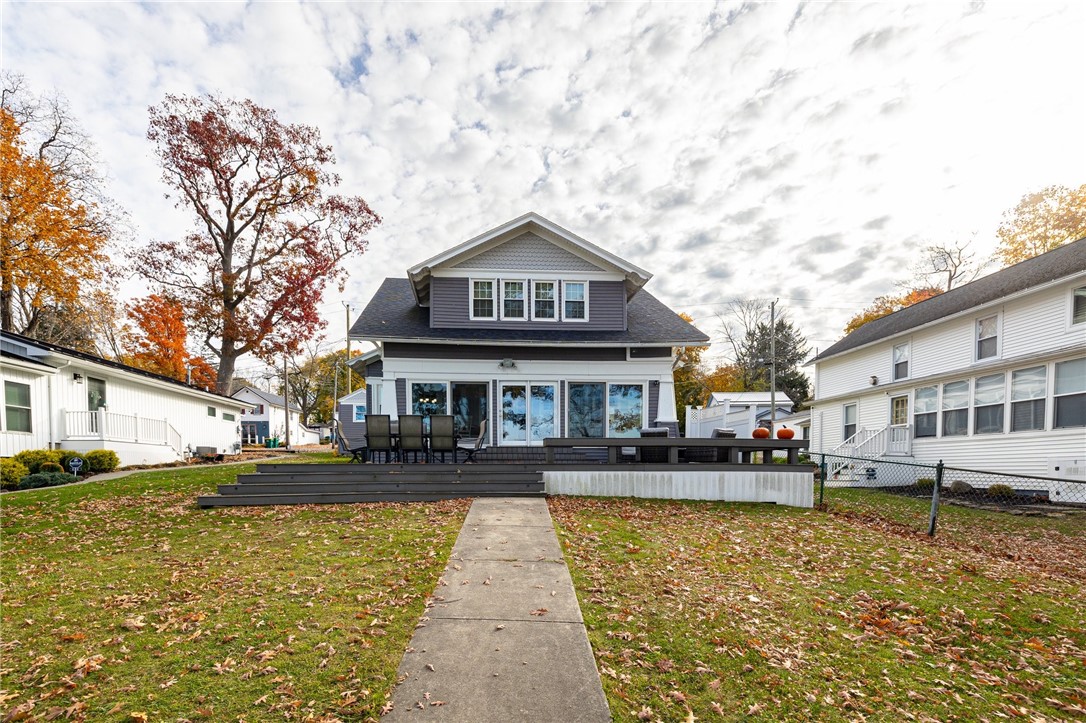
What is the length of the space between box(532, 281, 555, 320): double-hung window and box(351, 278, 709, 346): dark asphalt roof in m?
0.54

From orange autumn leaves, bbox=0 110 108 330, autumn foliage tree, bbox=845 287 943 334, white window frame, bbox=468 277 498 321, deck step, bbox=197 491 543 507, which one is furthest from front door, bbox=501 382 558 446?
autumn foliage tree, bbox=845 287 943 334

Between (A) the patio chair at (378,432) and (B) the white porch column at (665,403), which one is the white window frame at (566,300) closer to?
(B) the white porch column at (665,403)

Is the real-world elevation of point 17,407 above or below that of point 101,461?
above

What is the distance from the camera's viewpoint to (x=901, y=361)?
1711cm

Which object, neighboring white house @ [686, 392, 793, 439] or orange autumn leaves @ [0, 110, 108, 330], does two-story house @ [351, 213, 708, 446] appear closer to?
orange autumn leaves @ [0, 110, 108, 330]

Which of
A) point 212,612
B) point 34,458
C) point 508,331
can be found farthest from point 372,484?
point 34,458

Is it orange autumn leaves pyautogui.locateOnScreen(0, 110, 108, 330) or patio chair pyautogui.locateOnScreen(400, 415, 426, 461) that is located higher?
orange autumn leaves pyautogui.locateOnScreen(0, 110, 108, 330)

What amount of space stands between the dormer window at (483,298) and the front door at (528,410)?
2.22m

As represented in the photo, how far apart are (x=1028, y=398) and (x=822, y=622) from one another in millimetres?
13933

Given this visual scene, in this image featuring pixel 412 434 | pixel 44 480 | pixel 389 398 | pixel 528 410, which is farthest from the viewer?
pixel 528 410

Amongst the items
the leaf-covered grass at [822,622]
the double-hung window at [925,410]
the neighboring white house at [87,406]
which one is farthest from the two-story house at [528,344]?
the double-hung window at [925,410]

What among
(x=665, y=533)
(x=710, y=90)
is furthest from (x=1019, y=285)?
(x=665, y=533)

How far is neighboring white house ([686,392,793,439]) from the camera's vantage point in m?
27.9

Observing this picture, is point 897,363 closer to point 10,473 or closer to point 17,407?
point 10,473
